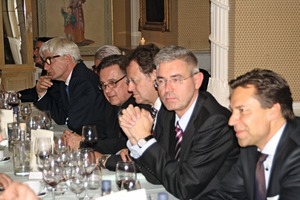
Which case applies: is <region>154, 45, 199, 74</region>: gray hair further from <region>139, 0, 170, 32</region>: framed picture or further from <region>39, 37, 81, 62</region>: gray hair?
<region>139, 0, 170, 32</region>: framed picture

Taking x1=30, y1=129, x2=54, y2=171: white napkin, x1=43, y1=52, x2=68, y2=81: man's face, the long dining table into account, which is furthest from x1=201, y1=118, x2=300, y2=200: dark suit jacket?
x1=43, y1=52, x2=68, y2=81: man's face

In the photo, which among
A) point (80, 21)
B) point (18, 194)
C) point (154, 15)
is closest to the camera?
point (18, 194)

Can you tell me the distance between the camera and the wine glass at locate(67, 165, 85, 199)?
8.09 feet

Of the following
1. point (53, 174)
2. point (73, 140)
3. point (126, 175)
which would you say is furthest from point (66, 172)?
point (73, 140)

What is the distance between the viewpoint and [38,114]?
3.94 meters

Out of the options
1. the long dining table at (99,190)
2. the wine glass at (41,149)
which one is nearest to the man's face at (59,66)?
the long dining table at (99,190)

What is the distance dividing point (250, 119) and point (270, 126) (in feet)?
0.28

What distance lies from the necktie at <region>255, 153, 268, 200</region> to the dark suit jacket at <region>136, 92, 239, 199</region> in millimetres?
261

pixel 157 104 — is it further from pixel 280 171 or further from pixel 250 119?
pixel 280 171

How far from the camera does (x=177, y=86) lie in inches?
109

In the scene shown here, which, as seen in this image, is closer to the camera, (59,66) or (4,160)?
(4,160)

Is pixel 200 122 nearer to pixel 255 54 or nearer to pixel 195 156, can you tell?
pixel 195 156

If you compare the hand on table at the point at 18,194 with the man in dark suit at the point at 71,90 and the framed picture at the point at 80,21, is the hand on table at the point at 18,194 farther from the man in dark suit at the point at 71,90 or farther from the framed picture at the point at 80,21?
the framed picture at the point at 80,21

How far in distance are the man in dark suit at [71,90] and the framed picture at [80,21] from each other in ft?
16.0
